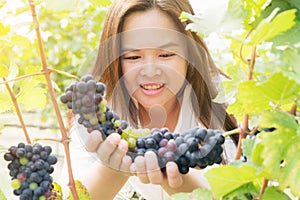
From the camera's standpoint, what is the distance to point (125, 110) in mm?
1261

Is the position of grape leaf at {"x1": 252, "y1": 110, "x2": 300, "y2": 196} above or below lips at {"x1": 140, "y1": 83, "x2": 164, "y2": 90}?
above

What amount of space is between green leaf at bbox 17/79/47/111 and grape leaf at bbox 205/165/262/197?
0.40 meters

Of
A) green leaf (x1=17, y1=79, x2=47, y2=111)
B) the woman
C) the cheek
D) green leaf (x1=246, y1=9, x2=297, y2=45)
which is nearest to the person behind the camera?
green leaf (x1=246, y1=9, x2=297, y2=45)

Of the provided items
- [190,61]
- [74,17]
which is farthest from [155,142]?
[74,17]

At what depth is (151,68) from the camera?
1.03 metres

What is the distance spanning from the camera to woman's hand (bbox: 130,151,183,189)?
66cm

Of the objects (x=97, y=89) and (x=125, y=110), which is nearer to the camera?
(x=97, y=89)

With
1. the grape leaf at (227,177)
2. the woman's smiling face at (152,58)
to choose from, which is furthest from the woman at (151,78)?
the grape leaf at (227,177)

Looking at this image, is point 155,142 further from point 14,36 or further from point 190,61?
point 190,61

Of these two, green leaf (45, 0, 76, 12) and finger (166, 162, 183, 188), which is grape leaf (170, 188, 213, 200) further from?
green leaf (45, 0, 76, 12)

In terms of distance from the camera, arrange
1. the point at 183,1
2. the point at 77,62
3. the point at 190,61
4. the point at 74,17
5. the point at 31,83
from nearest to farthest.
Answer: the point at 31,83 < the point at 190,61 < the point at 183,1 < the point at 74,17 < the point at 77,62

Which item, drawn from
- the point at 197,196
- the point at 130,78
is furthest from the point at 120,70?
the point at 197,196

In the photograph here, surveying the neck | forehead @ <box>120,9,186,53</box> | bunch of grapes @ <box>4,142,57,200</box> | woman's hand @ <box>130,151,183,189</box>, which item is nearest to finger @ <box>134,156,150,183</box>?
woman's hand @ <box>130,151,183,189</box>

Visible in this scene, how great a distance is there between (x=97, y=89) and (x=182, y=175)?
7.2 inches
